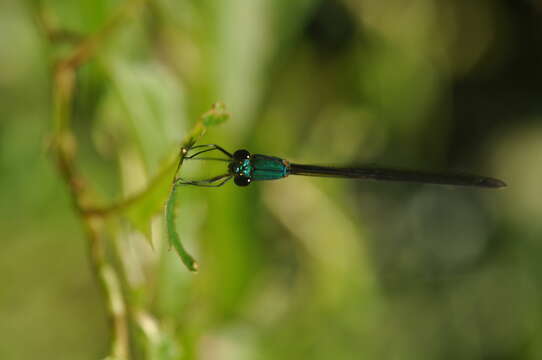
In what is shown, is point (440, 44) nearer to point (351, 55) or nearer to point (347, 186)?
point (351, 55)

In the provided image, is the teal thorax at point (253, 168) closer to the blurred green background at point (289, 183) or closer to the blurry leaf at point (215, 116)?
the blurred green background at point (289, 183)

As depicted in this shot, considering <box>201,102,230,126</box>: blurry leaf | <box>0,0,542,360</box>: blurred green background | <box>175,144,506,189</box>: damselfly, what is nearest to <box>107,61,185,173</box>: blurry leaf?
<box>0,0,542,360</box>: blurred green background

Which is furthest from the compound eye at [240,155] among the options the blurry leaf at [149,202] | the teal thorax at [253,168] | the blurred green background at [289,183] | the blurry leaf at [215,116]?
the blurry leaf at [215,116]

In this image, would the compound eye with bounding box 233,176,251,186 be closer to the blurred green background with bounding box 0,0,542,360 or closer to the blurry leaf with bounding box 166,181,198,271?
the blurred green background with bounding box 0,0,542,360

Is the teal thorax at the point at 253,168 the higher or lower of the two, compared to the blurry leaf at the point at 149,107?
lower

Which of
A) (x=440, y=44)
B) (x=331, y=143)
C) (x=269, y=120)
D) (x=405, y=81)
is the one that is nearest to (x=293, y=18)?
(x=269, y=120)

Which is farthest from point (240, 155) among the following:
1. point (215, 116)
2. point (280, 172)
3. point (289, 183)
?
point (289, 183)
